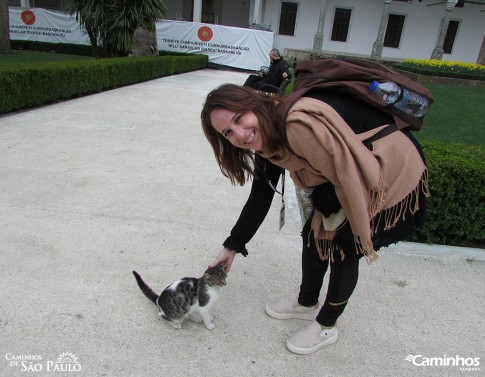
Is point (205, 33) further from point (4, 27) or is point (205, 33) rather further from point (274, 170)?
point (274, 170)

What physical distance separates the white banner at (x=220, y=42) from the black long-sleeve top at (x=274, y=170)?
55.5 feet

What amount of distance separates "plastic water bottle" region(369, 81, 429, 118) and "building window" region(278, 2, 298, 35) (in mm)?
26669

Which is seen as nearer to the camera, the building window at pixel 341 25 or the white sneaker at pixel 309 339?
the white sneaker at pixel 309 339

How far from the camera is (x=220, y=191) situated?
4000 millimetres

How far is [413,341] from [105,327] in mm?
1728

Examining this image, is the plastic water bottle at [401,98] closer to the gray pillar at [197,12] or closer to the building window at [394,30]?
the gray pillar at [197,12]

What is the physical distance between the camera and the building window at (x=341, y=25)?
1014 inches

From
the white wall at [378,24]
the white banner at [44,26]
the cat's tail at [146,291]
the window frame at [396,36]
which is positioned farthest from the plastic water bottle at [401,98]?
the window frame at [396,36]

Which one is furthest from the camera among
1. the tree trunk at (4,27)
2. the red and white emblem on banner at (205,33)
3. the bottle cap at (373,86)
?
the red and white emblem on banner at (205,33)

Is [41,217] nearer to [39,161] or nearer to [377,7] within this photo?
[39,161]

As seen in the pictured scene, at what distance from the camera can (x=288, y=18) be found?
25812mm

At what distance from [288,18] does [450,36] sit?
11769 mm

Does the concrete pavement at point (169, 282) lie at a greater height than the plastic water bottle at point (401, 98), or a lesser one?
lesser

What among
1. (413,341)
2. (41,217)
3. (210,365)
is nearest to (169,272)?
(210,365)
